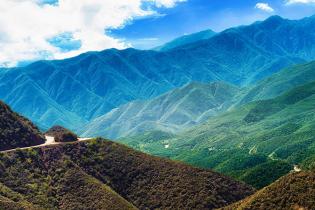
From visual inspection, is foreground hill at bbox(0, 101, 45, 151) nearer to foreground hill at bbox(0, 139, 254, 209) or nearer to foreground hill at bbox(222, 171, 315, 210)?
foreground hill at bbox(0, 139, 254, 209)

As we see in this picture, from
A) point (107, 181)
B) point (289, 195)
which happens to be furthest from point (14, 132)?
point (289, 195)

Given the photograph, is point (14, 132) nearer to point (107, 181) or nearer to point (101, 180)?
point (101, 180)

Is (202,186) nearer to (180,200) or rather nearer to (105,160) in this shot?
(180,200)

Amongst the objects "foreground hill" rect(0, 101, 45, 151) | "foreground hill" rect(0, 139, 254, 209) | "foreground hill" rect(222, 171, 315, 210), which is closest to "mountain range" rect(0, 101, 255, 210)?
"foreground hill" rect(0, 139, 254, 209)

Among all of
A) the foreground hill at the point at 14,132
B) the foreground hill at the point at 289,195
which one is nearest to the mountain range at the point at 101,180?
the foreground hill at the point at 14,132

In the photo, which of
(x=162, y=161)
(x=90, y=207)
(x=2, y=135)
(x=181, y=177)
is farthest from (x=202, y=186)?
(x=2, y=135)
